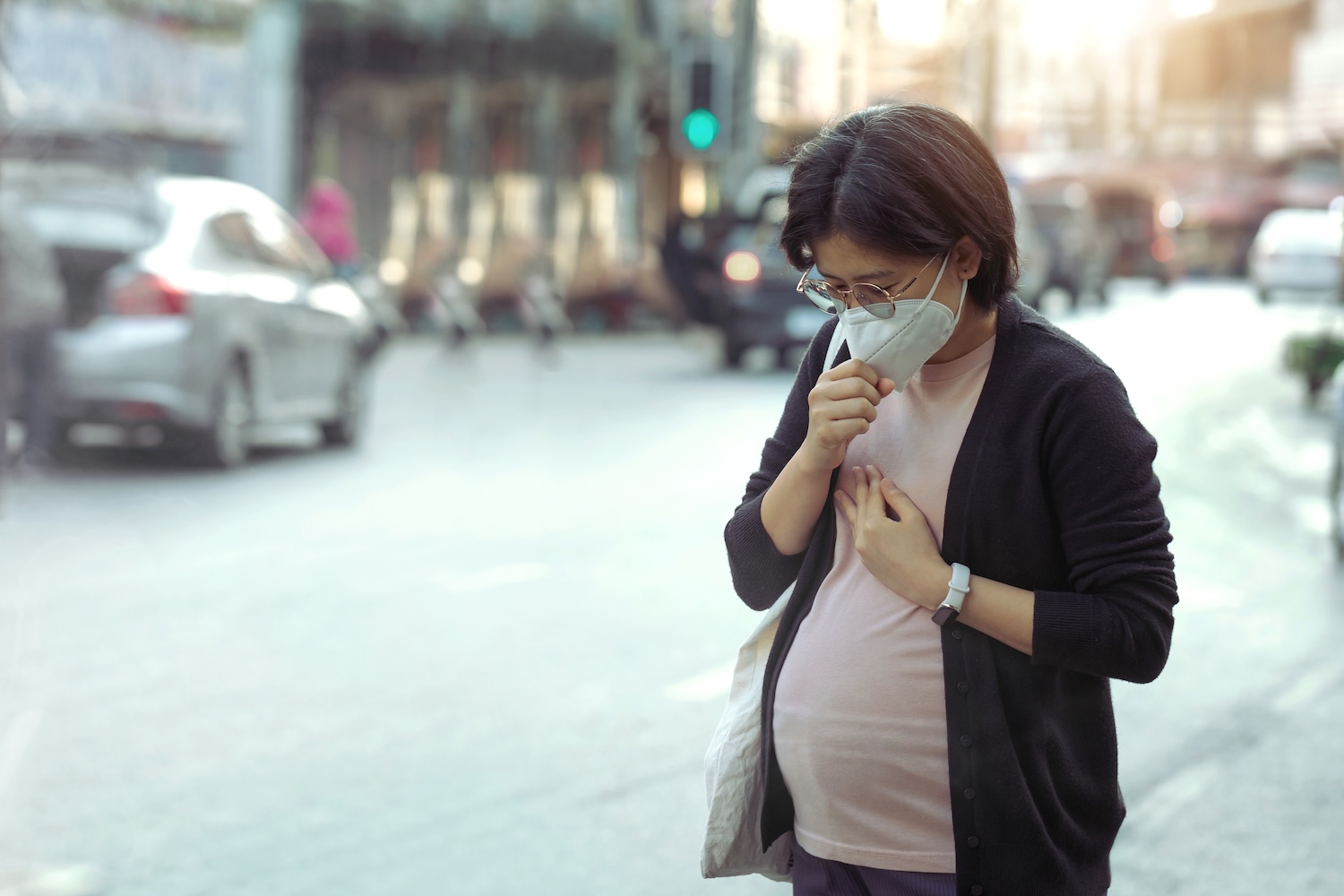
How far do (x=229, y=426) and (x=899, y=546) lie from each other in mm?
9874

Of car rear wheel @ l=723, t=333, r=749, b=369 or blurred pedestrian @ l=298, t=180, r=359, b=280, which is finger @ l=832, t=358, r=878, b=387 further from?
car rear wheel @ l=723, t=333, r=749, b=369

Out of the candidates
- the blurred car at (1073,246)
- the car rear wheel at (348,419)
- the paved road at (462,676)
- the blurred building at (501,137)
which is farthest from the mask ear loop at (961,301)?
the blurred car at (1073,246)

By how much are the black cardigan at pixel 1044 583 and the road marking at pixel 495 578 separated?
5.81 m

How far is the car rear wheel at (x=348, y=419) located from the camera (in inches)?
525

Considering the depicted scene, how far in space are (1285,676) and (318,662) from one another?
3.18 metres

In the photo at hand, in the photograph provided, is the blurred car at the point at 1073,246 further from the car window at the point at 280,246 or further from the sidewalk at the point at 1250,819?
the sidewalk at the point at 1250,819

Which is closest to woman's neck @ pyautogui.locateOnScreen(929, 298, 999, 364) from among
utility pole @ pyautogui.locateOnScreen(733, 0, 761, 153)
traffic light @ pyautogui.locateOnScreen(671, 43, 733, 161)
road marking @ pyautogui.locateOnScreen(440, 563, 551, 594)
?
road marking @ pyautogui.locateOnScreen(440, 563, 551, 594)

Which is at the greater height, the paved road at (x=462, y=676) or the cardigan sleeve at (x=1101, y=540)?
the cardigan sleeve at (x=1101, y=540)

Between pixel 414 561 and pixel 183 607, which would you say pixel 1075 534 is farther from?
pixel 414 561

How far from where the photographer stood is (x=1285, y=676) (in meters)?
6.62

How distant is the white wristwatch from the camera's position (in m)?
2.21

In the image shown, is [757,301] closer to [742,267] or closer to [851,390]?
[742,267]

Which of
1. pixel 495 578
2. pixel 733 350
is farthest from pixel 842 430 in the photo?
pixel 733 350

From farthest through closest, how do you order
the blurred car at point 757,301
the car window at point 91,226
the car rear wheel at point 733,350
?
the car rear wheel at point 733,350 < the blurred car at point 757,301 < the car window at point 91,226
